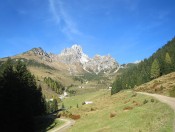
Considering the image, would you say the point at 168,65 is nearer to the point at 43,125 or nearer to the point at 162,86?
the point at 162,86

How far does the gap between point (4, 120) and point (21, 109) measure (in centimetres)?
457

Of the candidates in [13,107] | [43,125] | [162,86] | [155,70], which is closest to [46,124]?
[43,125]

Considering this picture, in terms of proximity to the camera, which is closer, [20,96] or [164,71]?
[20,96]

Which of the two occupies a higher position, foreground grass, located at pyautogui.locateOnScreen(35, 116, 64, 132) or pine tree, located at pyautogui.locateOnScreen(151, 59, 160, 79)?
pine tree, located at pyautogui.locateOnScreen(151, 59, 160, 79)

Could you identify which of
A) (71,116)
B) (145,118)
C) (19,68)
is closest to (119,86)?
(71,116)

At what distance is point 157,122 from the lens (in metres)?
30.1

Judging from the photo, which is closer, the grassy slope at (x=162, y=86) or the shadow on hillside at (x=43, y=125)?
the shadow on hillside at (x=43, y=125)

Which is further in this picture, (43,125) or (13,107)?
(43,125)

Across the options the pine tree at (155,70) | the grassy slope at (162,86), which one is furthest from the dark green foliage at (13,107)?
the pine tree at (155,70)

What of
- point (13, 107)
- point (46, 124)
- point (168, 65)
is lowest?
point (46, 124)

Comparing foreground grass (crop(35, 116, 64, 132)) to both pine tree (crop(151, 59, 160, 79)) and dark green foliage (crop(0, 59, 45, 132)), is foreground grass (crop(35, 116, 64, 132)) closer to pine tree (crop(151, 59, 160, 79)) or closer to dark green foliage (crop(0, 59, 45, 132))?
dark green foliage (crop(0, 59, 45, 132))

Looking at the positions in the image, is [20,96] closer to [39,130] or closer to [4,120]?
[4,120]

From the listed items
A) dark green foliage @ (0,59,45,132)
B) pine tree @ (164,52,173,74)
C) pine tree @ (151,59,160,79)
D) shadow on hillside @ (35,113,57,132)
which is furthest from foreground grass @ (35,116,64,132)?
pine tree @ (164,52,173,74)

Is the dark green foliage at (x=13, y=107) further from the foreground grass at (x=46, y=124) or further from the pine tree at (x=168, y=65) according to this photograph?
the pine tree at (x=168, y=65)
